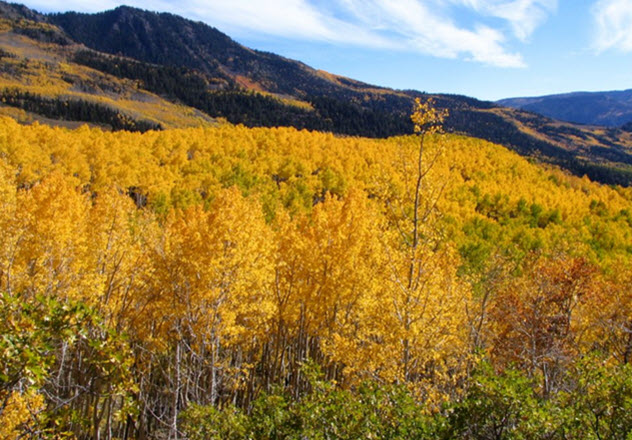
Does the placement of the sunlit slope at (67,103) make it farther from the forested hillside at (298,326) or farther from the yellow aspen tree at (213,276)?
the yellow aspen tree at (213,276)

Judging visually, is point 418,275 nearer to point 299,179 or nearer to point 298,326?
point 298,326

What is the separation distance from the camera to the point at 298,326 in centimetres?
1942

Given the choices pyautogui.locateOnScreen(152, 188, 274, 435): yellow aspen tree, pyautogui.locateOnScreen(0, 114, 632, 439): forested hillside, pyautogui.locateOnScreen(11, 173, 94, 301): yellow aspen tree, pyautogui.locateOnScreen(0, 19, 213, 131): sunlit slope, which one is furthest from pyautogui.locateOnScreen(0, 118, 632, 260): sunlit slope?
pyautogui.locateOnScreen(0, 19, 213, 131): sunlit slope

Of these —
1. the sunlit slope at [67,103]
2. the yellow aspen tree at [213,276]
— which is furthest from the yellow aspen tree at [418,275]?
the sunlit slope at [67,103]

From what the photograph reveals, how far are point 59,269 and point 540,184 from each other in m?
131

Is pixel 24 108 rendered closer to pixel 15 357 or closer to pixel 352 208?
pixel 352 208

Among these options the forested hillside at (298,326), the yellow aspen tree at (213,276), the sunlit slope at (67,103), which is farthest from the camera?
the sunlit slope at (67,103)

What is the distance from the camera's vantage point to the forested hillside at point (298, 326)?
6477 mm

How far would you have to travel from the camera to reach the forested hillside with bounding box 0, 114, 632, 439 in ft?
21.2

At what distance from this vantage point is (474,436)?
671 cm

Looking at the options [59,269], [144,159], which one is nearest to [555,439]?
[59,269]

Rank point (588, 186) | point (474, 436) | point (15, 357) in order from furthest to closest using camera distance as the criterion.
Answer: point (588, 186) < point (474, 436) < point (15, 357)

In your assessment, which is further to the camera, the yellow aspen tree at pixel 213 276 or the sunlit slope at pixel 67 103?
the sunlit slope at pixel 67 103

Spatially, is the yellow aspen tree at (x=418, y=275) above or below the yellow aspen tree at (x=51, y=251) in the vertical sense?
above
